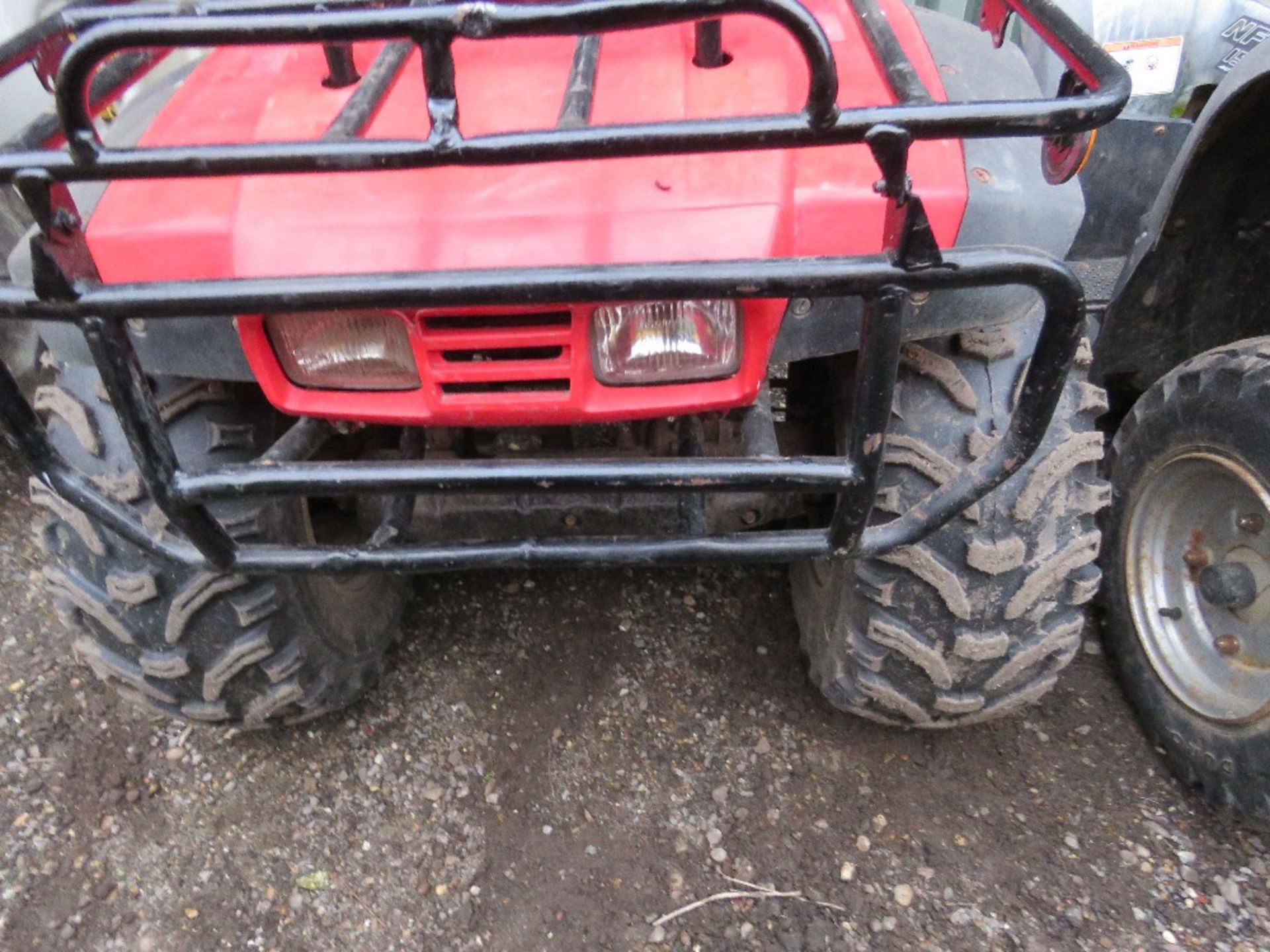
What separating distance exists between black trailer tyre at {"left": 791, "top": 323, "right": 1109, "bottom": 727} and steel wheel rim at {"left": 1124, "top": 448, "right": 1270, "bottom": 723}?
15.3 inches

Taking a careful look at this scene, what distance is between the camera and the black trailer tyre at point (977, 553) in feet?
4.92

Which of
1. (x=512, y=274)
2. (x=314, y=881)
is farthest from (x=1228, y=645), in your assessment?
(x=314, y=881)

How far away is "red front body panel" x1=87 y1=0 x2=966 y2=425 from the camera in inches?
44.1

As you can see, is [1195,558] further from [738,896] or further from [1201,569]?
[738,896]

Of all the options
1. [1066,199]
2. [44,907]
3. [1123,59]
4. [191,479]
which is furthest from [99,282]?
[1123,59]

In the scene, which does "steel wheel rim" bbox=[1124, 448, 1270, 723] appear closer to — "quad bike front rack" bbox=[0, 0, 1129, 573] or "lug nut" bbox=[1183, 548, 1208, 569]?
"lug nut" bbox=[1183, 548, 1208, 569]

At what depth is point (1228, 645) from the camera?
73.5 inches

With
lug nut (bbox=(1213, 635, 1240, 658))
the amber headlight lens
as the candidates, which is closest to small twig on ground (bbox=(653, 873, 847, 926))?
lug nut (bbox=(1213, 635, 1240, 658))

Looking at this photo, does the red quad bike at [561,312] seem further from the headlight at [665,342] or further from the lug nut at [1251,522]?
the lug nut at [1251,522]

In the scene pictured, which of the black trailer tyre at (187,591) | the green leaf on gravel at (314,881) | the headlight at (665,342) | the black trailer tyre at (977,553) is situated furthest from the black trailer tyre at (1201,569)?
the green leaf on gravel at (314,881)

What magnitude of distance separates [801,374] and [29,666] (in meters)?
2.03

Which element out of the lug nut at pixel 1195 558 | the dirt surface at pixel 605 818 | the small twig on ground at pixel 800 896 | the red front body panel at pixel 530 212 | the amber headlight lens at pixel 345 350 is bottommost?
the dirt surface at pixel 605 818

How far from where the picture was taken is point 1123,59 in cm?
234

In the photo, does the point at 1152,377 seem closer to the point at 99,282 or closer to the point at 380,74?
the point at 380,74
